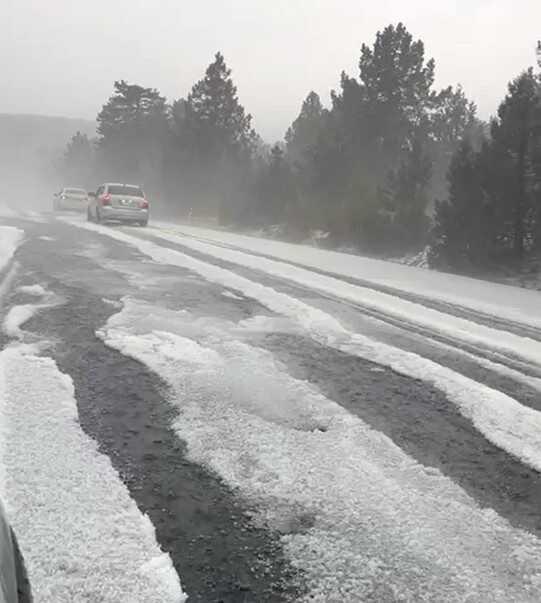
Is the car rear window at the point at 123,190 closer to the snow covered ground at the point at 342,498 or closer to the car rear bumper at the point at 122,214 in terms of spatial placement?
the car rear bumper at the point at 122,214

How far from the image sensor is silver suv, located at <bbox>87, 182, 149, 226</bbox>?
22.7 m

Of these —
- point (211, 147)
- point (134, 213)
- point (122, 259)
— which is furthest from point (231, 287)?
point (211, 147)

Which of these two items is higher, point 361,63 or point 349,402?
point 361,63

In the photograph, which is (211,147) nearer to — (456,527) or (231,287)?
(231,287)

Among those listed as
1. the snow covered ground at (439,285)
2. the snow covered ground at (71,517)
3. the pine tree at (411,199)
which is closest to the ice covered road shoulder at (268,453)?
the snow covered ground at (71,517)

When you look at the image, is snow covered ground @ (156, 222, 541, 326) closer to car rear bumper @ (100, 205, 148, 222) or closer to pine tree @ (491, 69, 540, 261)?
pine tree @ (491, 69, 540, 261)

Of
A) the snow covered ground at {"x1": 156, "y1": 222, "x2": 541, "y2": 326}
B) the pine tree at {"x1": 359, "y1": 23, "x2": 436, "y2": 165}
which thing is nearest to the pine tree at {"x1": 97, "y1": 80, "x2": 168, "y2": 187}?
the pine tree at {"x1": 359, "y1": 23, "x2": 436, "y2": 165}

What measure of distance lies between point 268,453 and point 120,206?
67.2ft

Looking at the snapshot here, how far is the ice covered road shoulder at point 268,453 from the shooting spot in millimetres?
2400

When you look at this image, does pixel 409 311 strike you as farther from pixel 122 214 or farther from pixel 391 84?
pixel 391 84

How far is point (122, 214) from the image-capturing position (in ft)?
74.6

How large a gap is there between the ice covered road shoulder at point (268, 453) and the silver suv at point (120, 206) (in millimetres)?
15553

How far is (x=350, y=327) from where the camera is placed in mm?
6887

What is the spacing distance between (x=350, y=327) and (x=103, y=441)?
383 cm
